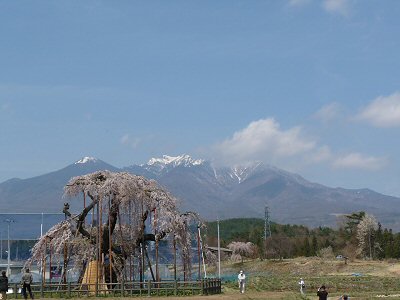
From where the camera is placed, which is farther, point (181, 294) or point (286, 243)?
point (286, 243)

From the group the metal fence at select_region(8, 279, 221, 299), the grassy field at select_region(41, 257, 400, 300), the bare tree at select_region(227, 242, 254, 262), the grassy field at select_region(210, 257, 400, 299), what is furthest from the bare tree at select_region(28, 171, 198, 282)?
the bare tree at select_region(227, 242, 254, 262)

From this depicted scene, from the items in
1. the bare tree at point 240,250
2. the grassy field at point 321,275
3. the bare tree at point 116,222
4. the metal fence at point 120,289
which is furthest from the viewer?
the bare tree at point 240,250

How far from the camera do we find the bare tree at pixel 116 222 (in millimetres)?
50438

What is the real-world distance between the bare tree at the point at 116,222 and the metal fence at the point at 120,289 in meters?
2.76

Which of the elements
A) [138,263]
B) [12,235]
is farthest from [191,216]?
[12,235]

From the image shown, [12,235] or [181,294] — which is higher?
[12,235]

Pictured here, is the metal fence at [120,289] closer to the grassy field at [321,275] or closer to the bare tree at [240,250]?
the grassy field at [321,275]

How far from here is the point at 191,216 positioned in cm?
5447

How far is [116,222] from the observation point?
174ft

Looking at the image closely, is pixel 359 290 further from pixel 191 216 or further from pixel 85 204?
pixel 85 204

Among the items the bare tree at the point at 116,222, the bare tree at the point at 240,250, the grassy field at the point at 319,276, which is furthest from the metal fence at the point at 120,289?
the bare tree at the point at 240,250

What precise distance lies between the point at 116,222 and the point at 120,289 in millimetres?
7631

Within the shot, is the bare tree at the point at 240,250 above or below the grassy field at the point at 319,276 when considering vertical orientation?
above

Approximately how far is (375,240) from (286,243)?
82.6 ft
